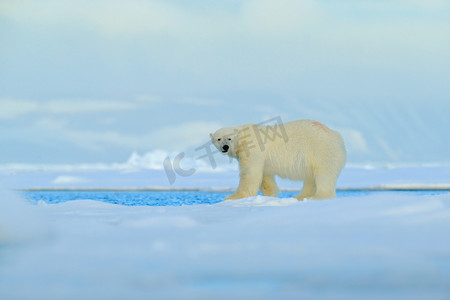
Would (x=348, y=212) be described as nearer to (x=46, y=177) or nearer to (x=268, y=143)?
(x=268, y=143)

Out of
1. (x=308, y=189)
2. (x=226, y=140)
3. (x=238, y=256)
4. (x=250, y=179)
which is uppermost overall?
(x=226, y=140)

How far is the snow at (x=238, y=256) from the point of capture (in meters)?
1.93

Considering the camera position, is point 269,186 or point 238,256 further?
point 269,186

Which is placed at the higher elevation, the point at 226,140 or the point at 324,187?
the point at 226,140

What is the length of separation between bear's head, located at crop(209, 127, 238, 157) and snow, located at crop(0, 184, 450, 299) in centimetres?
322

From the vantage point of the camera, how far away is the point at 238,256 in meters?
2.32

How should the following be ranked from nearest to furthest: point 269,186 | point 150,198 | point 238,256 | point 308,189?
point 238,256
point 308,189
point 269,186
point 150,198

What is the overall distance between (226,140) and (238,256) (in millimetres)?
4136

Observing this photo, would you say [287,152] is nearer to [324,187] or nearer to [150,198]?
[324,187]

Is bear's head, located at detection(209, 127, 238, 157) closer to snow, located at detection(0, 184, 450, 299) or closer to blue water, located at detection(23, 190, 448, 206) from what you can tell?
blue water, located at detection(23, 190, 448, 206)

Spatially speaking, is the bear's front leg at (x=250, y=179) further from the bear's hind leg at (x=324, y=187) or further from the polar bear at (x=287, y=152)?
the bear's hind leg at (x=324, y=187)

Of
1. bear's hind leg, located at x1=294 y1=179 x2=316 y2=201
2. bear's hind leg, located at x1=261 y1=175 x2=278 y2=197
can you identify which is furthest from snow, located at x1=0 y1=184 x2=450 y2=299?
bear's hind leg, located at x1=261 y1=175 x2=278 y2=197

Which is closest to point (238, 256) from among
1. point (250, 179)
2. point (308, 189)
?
point (250, 179)

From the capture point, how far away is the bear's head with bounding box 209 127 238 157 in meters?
6.41
